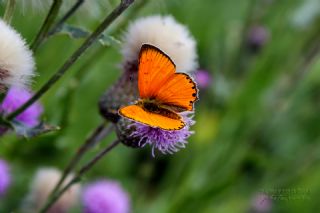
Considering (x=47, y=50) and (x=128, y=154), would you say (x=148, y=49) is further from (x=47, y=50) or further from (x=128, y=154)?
(x=128, y=154)

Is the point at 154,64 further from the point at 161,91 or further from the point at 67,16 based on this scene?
the point at 67,16

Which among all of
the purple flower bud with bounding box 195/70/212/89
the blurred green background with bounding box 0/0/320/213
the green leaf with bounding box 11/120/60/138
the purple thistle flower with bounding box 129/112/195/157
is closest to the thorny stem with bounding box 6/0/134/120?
the green leaf with bounding box 11/120/60/138

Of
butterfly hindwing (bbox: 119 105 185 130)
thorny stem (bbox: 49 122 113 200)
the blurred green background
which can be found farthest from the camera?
the blurred green background

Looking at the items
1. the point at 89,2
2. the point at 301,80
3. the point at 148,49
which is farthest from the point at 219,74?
the point at 148,49

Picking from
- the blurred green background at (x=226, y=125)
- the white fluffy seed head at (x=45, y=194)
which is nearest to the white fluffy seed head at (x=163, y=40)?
the blurred green background at (x=226, y=125)

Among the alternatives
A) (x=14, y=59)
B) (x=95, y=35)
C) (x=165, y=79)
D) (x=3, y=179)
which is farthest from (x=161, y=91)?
(x=3, y=179)

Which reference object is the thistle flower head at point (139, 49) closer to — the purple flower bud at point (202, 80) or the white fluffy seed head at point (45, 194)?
the white fluffy seed head at point (45, 194)

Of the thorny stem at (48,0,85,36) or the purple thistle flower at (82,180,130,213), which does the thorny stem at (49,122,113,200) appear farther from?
the purple thistle flower at (82,180,130,213)
